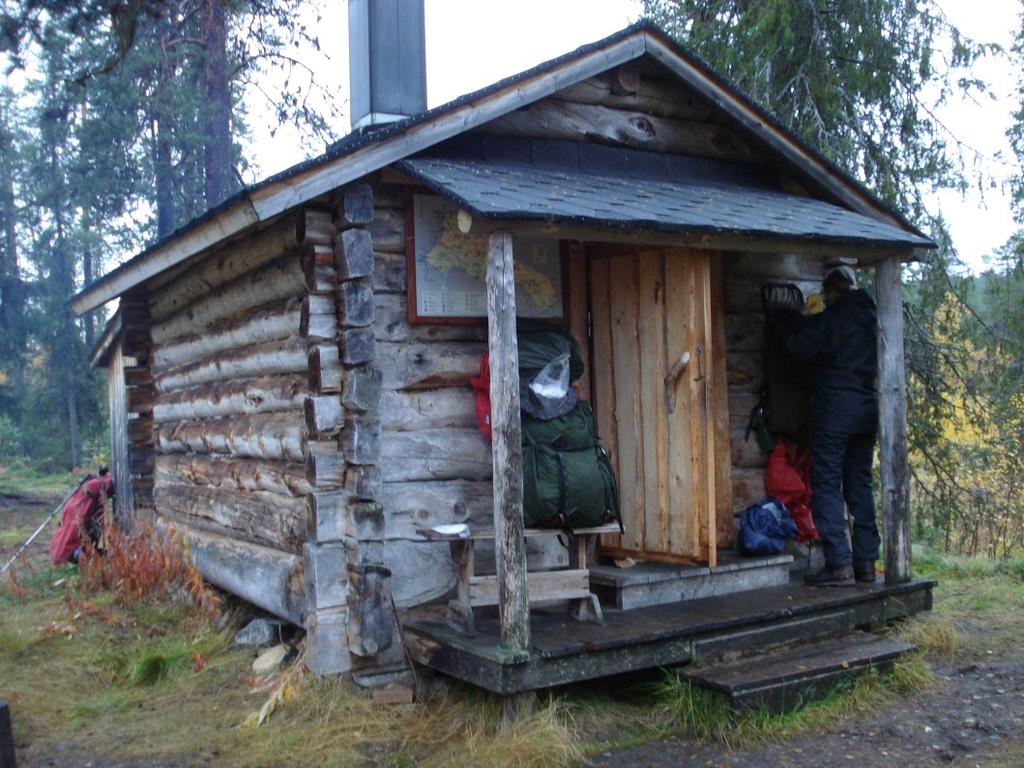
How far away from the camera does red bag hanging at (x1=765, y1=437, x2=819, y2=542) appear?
25.3 ft

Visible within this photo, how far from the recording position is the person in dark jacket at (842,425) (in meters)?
7.15

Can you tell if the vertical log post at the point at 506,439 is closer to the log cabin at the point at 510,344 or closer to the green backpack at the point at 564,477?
the log cabin at the point at 510,344

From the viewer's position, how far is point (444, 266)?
646cm

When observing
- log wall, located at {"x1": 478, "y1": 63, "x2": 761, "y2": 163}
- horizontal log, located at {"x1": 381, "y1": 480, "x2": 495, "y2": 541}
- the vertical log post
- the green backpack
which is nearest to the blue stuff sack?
the green backpack

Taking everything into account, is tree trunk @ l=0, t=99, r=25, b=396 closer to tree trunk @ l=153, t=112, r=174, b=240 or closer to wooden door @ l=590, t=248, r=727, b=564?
tree trunk @ l=153, t=112, r=174, b=240

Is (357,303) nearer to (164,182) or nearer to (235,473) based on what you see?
(235,473)

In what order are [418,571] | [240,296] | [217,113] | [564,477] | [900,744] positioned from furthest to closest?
1. [217,113]
2. [240,296]
3. [418,571]
4. [564,477]
5. [900,744]

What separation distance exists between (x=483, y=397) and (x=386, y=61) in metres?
2.86

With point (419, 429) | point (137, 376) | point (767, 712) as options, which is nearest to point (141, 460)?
point (137, 376)

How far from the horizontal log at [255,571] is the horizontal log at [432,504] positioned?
755 millimetres

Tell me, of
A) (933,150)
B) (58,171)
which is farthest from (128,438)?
(58,171)

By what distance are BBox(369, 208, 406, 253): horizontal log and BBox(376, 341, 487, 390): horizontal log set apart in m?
0.59

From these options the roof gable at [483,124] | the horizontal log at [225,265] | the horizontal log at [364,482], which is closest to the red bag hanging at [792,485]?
the roof gable at [483,124]

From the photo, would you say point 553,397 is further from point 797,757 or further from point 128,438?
point 128,438
